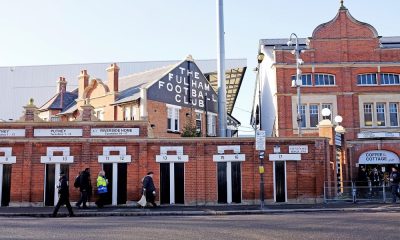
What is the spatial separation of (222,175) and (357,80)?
61.4 ft

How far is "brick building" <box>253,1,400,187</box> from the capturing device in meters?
36.6

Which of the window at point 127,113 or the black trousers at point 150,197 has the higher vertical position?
the window at point 127,113

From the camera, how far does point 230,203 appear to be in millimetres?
22656

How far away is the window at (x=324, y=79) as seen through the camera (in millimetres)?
37156

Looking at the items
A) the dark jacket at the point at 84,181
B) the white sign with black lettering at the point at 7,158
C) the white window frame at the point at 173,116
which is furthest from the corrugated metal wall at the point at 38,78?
the dark jacket at the point at 84,181

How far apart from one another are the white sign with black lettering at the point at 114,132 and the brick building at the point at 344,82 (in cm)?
1560

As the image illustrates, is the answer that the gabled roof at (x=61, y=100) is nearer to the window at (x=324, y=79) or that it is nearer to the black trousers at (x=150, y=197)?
the window at (x=324, y=79)

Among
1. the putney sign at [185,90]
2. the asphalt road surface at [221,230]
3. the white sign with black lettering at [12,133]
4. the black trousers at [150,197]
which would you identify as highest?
the putney sign at [185,90]

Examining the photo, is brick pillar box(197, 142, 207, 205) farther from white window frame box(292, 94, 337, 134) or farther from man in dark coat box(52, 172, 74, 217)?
white window frame box(292, 94, 337, 134)

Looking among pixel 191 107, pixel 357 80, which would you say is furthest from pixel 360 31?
pixel 191 107

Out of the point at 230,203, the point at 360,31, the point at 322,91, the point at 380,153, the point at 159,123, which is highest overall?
the point at 360,31

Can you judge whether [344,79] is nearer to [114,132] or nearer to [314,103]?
[314,103]

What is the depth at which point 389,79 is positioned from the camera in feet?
122

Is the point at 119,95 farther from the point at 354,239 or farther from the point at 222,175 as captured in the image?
the point at 354,239
